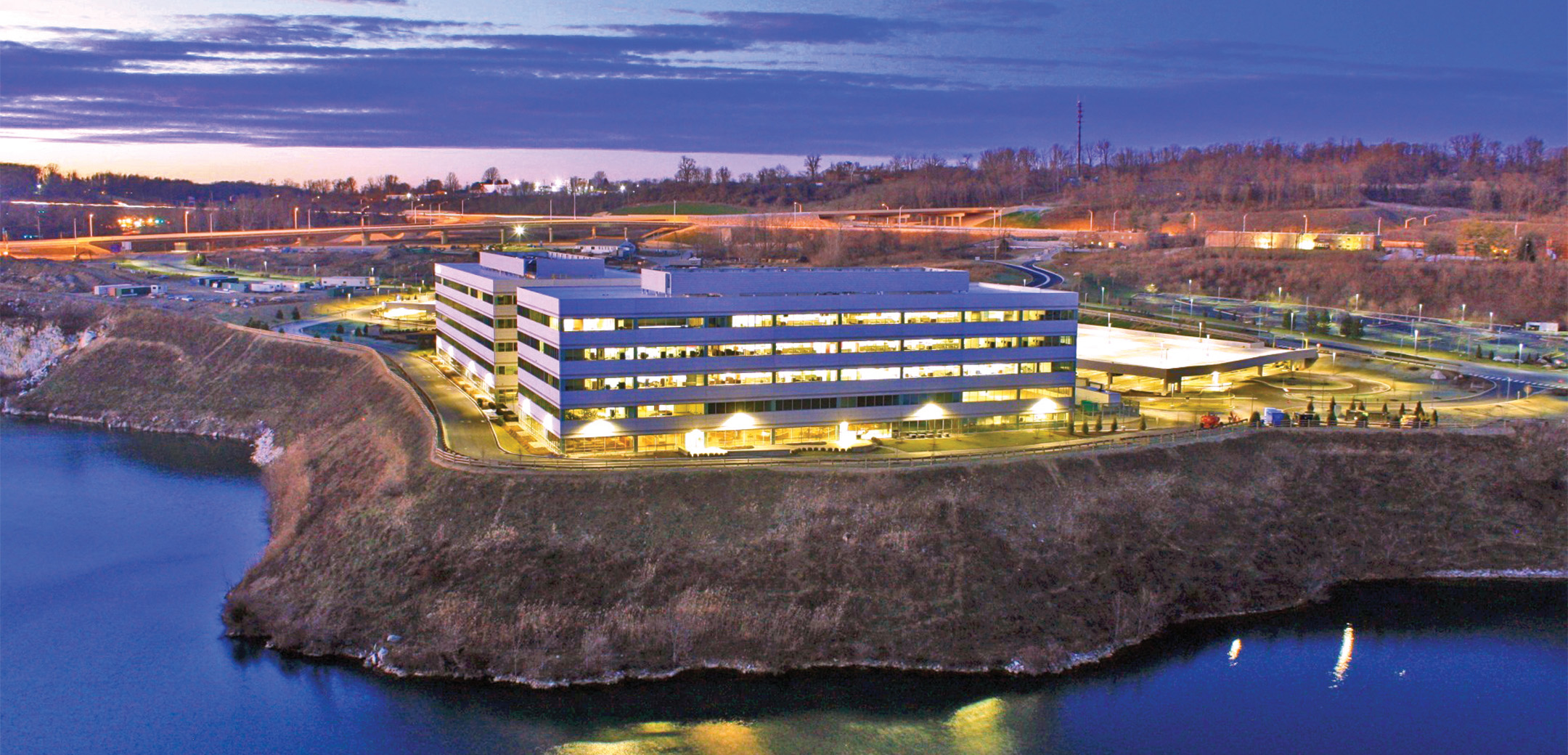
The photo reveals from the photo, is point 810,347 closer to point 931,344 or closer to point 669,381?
point 931,344

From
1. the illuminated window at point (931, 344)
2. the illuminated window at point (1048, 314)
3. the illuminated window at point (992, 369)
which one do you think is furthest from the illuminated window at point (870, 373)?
the illuminated window at point (1048, 314)

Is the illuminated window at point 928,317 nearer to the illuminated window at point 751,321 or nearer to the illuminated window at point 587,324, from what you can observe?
the illuminated window at point 751,321

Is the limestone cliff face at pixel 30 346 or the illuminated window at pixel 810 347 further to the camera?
the limestone cliff face at pixel 30 346

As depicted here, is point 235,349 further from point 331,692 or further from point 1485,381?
point 1485,381

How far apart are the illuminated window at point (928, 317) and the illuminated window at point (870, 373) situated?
2623 mm

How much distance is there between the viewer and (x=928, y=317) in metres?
62.7

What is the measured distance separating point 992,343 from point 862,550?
62.7ft

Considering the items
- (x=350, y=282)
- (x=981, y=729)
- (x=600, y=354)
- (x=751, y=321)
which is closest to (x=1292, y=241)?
(x=350, y=282)

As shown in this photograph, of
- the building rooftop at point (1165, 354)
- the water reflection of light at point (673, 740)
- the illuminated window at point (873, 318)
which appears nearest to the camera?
the water reflection of light at point (673, 740)

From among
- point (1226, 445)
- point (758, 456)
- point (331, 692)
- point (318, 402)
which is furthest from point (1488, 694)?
point (318, 402)

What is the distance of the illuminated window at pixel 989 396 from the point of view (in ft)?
208

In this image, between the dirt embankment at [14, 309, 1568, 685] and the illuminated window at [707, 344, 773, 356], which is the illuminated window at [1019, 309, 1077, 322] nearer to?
the dirt embankment at [14, 309, 1568, 685]

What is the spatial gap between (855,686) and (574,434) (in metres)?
20.2

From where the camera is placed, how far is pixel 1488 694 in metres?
43.5
